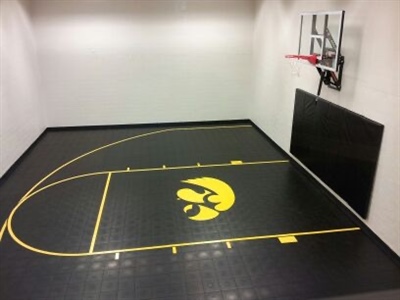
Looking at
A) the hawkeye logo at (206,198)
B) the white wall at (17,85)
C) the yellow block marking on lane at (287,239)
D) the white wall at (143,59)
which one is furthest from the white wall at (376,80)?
the white wall at (17,85)

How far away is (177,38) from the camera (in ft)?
26.2

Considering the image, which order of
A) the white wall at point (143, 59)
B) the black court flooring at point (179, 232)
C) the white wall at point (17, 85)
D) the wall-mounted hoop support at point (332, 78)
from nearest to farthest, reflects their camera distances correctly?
the black court flooring at point (179, 232), the wall-mounted hoop support at point (332, 78), the white wall at point (17, 85), the white wall at point (143, 59)

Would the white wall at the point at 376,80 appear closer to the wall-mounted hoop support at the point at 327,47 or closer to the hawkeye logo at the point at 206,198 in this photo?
the wall-mounted hoop support at the point at 327,47

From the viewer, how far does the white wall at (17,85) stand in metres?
5.99

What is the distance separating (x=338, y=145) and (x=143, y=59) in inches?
195

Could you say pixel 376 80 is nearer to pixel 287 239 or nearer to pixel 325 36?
pixel 325 36

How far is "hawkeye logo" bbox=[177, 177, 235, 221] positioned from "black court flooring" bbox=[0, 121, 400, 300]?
0.02 m

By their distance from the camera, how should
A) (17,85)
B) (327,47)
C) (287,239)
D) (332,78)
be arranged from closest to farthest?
(287,239) → (332,78) → (327,47) → (17,85)

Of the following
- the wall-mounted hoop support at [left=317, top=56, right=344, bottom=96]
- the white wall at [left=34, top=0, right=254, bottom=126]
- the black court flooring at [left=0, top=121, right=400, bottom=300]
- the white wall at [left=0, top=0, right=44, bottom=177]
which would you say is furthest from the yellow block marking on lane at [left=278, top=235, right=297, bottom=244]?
the white wall at [left=34, top=0, right=254, bottom=126]

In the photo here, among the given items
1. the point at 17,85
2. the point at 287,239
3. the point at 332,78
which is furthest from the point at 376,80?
the point at 17,85

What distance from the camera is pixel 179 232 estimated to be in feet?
14.2

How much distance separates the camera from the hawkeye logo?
473cm

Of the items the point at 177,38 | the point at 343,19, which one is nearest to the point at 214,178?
the point at 343,19

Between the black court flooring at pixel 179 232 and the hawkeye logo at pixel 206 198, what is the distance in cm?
2
